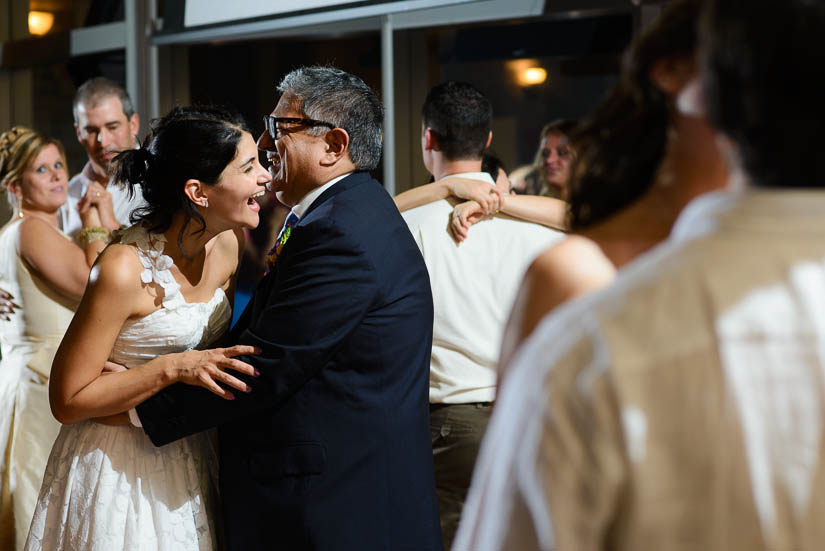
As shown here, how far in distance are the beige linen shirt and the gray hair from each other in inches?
66.5

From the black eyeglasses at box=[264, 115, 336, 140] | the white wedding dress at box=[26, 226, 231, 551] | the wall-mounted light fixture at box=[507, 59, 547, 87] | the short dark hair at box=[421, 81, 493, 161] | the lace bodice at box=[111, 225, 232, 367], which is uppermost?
the wall-mounted light fixture at box=[507, 59, 547, 87]

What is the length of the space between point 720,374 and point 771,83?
212 millimetres

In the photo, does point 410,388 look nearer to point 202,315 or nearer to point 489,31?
point 202,315

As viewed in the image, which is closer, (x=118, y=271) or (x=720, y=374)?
(x=720, y=374)

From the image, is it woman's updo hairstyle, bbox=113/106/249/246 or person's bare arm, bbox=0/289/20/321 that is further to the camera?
person's bare arm, bbox=0/289/20/321

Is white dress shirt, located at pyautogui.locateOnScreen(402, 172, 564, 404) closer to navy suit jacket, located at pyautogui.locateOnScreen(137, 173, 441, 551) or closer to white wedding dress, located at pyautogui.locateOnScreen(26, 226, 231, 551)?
navy suit jacket, located at pyautogui.locateOnScreen(137, 173, 441, 551)

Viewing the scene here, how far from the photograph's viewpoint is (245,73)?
4.95 m

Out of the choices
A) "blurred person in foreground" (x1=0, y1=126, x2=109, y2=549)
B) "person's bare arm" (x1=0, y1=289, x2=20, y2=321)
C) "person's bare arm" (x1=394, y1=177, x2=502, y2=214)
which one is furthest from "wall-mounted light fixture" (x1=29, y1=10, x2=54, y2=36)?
"person's bare arm" (x1=394, y1=177, x2=502, y2=214)

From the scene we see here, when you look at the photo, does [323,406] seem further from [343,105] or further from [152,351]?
[343,105]

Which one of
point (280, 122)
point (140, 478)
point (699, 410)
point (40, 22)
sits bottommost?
point (140, 478)

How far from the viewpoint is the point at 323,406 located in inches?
77.6

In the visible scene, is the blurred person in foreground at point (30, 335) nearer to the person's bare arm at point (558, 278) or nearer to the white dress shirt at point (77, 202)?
the white dress shirt at point (77, 202)

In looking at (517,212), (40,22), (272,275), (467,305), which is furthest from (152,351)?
(40,22)

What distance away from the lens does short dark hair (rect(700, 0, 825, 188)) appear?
2.13 feet
